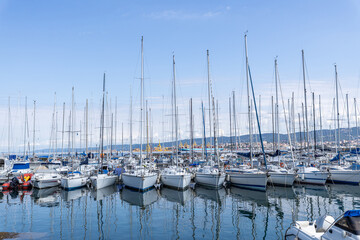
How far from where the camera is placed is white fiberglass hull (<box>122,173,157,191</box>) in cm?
3186

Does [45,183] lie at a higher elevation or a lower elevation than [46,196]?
higher

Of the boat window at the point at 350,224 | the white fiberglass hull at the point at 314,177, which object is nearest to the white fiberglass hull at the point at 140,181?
the white fiberglass hull at the point at 314,177

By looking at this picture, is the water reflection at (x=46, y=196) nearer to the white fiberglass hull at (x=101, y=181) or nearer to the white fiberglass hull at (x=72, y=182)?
the white fiberglass hull at (x=72, y=182)

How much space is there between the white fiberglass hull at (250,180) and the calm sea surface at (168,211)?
117 centimetres

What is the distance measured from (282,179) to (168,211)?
17409 mm

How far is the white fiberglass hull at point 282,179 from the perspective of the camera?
3344 cm

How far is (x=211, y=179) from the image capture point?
34.0 m

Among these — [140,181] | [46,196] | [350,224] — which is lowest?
[46,196]

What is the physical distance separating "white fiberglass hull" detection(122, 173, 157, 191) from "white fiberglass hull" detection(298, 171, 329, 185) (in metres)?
19.6

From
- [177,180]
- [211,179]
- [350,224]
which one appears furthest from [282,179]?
[350,224]

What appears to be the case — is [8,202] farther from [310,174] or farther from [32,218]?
[310,174]

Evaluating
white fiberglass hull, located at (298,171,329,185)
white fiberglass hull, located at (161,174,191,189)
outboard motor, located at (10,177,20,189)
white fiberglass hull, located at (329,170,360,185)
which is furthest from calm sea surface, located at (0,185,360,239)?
outboard motor, located at (10,177,20,189)

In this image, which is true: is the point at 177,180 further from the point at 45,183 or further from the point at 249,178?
the point at 45,183

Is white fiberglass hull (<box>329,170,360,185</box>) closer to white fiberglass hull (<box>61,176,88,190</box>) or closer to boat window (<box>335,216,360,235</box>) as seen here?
boat window (<box>335,216,360,235</box>)
